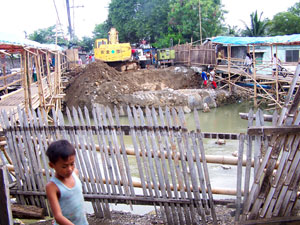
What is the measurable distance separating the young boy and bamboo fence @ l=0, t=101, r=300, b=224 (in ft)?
4.24

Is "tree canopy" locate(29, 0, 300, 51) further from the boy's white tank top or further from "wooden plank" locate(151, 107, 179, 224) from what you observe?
the boy's white tank top

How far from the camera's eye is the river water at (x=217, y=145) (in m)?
6.37

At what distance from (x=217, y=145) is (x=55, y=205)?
8.19 metres

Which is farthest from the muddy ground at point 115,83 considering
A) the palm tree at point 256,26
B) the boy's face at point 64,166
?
the boy's face at point 64,166

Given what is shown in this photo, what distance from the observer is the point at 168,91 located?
54.9 ft

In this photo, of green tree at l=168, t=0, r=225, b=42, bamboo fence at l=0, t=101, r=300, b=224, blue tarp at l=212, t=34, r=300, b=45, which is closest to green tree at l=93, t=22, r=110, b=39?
green tree at l=168, t=0, r=225, b=42

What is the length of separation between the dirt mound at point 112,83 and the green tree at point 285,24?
12098 mm

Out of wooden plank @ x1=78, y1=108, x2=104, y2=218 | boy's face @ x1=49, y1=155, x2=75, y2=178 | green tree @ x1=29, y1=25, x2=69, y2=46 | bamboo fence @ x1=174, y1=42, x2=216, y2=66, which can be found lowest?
wooden plank @ x1=78, y1=108, x2=104, y2=218

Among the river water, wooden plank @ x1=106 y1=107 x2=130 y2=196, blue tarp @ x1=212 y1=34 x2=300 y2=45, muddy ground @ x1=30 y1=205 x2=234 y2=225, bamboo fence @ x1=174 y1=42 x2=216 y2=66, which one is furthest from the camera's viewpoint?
A: bamboo fence @ x1=174 y1=42 x2=216 y2=66

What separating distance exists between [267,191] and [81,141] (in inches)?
89.7

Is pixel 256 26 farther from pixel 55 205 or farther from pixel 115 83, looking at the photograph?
pixel 55 205

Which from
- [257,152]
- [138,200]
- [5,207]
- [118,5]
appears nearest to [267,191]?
[257,152]

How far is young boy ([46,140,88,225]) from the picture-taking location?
2.15 m

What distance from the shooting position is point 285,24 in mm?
26969
